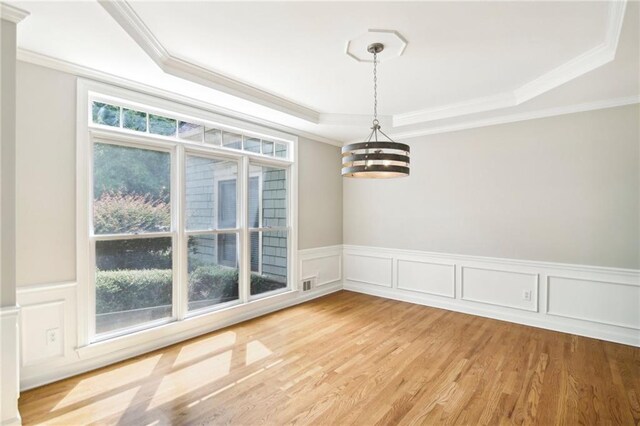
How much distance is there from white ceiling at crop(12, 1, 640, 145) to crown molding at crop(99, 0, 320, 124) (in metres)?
0.01

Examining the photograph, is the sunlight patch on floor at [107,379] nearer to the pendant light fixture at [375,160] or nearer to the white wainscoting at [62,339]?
the white wainscoting at [62,339]

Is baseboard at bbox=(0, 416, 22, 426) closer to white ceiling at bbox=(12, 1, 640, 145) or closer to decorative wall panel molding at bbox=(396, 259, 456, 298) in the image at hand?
white ceiling at bbox=(12, 1, 640, 145)

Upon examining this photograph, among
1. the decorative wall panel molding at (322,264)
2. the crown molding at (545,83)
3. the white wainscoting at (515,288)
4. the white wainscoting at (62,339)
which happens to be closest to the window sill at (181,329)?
the white wainscoting at (62,339)

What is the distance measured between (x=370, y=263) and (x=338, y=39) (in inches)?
150

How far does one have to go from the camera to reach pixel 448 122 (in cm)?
439

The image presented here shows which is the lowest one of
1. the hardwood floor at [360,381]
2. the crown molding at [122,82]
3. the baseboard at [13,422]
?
the hardwood floor at [360,381]

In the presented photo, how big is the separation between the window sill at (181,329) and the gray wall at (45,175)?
70 centimetres

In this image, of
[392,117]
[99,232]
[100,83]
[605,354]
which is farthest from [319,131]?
[605,354]

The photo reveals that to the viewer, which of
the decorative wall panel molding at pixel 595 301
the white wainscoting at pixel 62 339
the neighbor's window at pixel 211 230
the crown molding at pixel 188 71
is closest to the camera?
the crown molding at pixel 188 71

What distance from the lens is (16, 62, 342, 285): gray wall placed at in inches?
98.0

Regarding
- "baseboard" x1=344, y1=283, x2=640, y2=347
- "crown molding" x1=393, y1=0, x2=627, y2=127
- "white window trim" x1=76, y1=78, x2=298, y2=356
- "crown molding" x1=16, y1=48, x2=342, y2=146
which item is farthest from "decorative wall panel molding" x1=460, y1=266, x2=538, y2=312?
"crown molding" x1=16, y1=48, x2=342, y2=146

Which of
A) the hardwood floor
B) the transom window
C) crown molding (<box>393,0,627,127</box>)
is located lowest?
the hardwood floor

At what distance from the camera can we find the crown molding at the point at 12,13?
1.93 m

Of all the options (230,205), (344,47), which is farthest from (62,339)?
(344,47)
